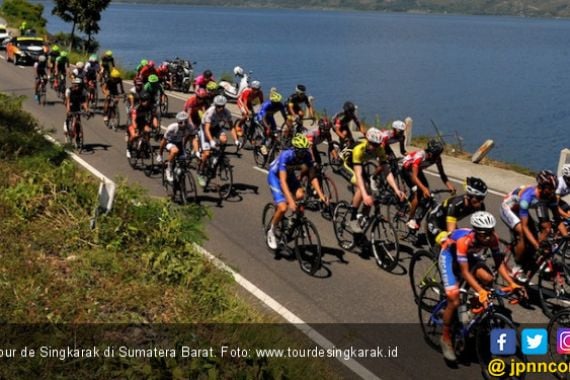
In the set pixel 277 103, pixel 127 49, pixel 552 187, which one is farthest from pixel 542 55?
pixel 552 187

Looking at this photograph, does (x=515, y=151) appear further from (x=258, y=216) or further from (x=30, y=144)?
(x=30, y=144)

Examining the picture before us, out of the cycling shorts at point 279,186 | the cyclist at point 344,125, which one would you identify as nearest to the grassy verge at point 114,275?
the cycling shorts at point 279,186

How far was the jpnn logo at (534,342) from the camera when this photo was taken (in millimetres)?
7965

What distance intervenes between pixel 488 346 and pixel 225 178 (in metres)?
8.73

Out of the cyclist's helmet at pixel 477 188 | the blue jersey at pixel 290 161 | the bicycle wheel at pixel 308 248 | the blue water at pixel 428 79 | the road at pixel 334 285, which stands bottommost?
the blue water at pixel 428 79

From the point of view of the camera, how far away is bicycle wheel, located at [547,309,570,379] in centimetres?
786

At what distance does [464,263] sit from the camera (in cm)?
757

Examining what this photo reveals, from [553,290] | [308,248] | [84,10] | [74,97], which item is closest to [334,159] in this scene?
[308,248]

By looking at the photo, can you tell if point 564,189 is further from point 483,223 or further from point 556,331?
point 483,223

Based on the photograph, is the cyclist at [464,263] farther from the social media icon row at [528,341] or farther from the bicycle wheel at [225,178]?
the bicycle wheel at [225,178]

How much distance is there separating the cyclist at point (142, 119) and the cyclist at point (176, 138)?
8.32ft

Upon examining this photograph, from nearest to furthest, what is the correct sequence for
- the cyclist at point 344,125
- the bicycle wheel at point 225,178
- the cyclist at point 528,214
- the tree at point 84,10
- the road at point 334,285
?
the road at point 334,285, the cyclist at point 528,214, the bicycle wheel at point 225,178, the cyclist at point 344,125, the tree at point 84,10

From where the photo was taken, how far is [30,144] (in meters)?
12.6

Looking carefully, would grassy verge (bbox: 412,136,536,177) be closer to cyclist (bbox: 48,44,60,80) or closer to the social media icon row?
the social media icon row
